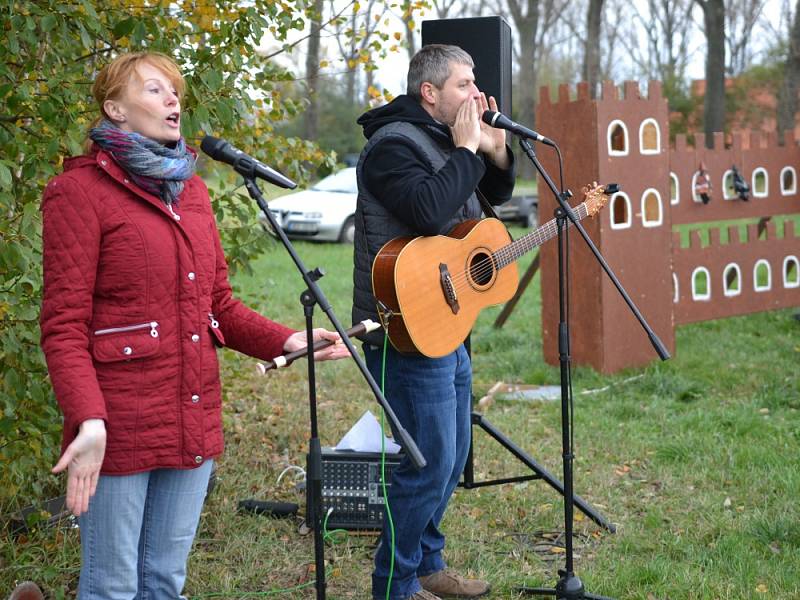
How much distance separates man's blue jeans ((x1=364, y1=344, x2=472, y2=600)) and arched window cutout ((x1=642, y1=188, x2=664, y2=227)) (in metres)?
4.10

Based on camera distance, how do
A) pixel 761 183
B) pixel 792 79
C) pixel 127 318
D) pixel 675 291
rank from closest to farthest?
pixel 127 318
pixel 675 291
pixel 761 183
pixel 792 79

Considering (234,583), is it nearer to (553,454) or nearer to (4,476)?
(4,476)

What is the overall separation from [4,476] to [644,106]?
526 centimetres

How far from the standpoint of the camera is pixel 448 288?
11.4ft

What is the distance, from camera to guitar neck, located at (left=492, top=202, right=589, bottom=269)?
3682 millimetres

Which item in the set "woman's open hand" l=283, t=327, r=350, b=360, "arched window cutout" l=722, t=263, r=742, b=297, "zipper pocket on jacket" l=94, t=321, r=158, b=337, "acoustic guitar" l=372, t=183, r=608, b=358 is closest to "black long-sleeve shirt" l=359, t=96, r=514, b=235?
"acoustic guitar" l=372, t=183, r=608, b=358

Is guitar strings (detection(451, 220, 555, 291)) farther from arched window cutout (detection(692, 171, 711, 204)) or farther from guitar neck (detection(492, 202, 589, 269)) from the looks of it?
arched window cutout (detection(692, 171, 711, 204))

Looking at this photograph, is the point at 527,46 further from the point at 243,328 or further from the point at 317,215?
the point at 243,328

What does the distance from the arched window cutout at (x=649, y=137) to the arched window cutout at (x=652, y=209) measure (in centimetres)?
30

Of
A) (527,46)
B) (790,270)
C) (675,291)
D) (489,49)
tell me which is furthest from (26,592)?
(527,46)

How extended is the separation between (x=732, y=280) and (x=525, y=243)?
5.53 meters

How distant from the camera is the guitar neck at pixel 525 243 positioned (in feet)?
12.1

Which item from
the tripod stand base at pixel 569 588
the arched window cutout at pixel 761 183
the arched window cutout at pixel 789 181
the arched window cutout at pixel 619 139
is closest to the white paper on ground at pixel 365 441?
the tripod stand base at pixel 569 588

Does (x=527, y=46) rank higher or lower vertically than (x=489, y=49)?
higher
